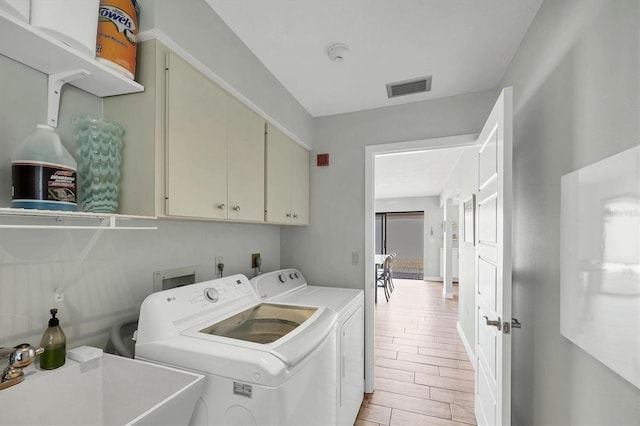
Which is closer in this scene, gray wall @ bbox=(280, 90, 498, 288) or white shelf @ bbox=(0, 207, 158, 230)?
white shelf @ bbox=(0, 207, 158, 230)

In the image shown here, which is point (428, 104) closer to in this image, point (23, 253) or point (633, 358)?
point (633, 358)

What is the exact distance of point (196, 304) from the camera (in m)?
1.38

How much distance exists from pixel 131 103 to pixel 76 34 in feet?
0.97

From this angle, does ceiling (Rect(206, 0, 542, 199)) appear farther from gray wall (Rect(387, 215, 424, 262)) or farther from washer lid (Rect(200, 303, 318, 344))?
gray wall (Rect(387, 215, 424, 262))

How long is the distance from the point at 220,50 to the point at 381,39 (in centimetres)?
88

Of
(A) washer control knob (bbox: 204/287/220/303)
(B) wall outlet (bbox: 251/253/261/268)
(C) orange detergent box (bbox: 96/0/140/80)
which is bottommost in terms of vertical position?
(A) washer control knob (bbox: 204/287/220/303)

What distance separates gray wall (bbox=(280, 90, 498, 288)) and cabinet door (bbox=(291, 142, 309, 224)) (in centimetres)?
9

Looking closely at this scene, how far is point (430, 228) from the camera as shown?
27.9 feet

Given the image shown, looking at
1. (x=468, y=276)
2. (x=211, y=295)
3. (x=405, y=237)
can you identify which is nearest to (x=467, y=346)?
(x=468, y=276)

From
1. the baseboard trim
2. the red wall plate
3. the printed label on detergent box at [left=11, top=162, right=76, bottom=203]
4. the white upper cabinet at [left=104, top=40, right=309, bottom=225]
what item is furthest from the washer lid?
the baseboard trim

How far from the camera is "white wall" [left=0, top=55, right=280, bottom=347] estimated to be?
94 centimetres

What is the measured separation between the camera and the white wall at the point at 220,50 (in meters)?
1.16

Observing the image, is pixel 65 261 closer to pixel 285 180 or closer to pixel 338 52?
pixel 285 180

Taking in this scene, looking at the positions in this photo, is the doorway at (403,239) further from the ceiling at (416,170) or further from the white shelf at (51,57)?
the white shelf at (51,57)
